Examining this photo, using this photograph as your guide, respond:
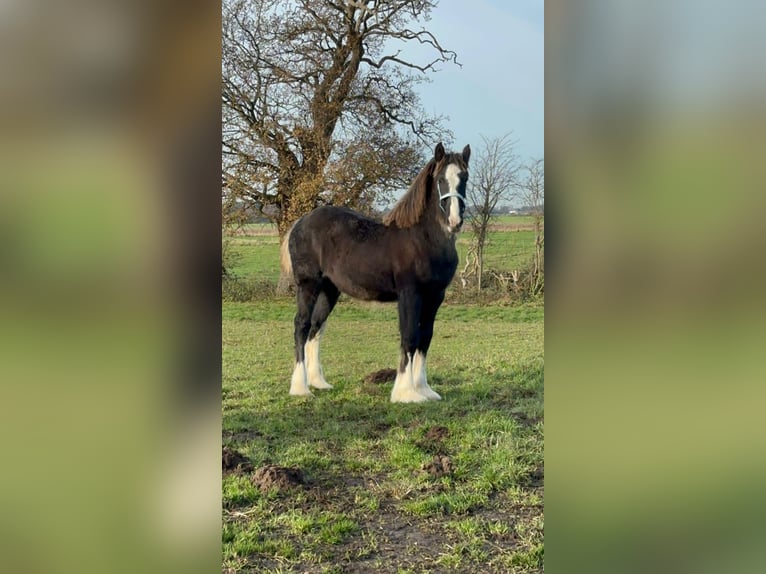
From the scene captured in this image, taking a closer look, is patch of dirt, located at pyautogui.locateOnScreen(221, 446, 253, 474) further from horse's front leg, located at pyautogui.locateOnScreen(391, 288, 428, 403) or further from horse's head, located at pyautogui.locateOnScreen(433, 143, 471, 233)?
horse's head, located at pyautogui.locateOnScreen(433, 143, 471, 233)

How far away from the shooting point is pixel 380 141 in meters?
2.53

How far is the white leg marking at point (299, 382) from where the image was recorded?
2623 millimetres

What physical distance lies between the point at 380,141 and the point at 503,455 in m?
1.50

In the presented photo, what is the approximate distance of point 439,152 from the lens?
2.39m

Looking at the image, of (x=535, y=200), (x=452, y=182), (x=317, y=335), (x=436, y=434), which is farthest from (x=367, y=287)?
(x=535, y=200)
